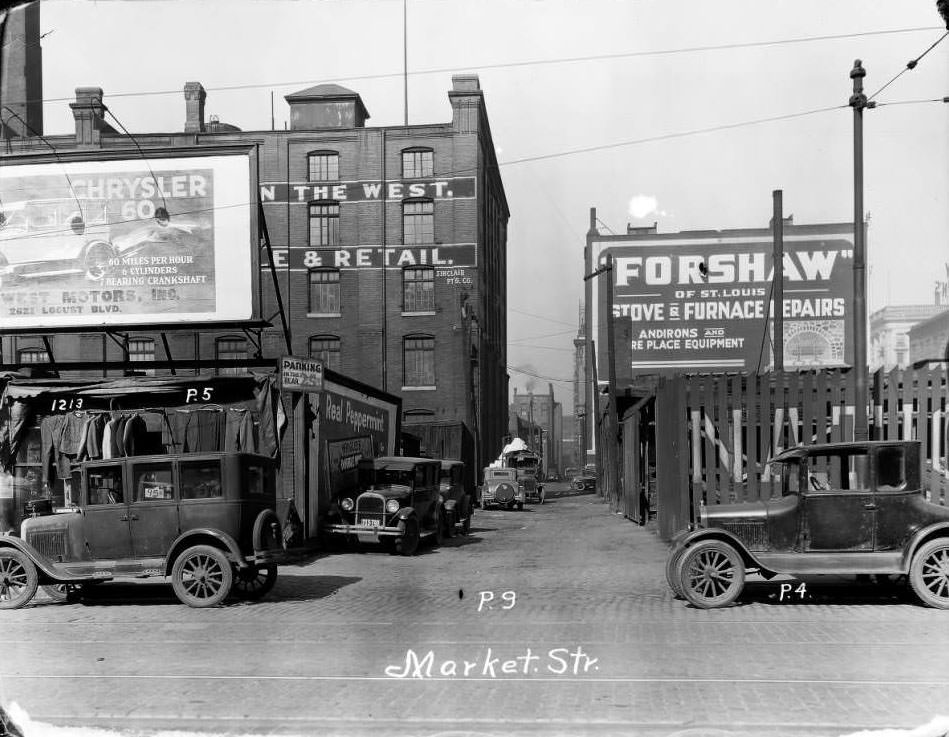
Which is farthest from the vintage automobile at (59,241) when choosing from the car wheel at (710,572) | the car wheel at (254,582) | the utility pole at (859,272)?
the utility pole at (859,272)

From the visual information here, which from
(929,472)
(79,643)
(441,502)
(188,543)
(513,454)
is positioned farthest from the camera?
(513,454)

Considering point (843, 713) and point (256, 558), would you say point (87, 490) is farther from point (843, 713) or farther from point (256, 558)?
point (843, 713)

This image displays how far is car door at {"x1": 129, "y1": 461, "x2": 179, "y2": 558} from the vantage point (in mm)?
11383

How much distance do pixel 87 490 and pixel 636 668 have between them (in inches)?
288

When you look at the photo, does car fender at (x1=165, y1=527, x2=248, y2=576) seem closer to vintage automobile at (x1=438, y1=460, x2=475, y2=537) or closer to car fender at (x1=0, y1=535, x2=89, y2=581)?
car fender at (x1=0, y1=535, x2=89, y2=581)

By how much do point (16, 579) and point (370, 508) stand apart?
24.2 ft

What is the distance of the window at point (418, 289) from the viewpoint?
39188mm

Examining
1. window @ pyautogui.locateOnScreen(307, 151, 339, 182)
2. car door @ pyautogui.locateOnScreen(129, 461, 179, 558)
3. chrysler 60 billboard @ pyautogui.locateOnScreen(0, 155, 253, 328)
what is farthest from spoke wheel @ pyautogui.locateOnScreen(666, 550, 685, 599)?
window @ pyautogui.locateOnScreen(307, 151, 339, 182)

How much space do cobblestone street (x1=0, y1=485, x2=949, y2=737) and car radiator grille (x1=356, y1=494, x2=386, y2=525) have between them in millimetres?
4970

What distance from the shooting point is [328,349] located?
128ft

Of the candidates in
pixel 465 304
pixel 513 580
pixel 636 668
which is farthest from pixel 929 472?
pixel 465 304

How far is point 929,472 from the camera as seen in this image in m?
13.3

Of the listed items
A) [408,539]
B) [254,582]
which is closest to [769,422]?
[408,539]

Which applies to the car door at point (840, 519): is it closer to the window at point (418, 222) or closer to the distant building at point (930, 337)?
the distant building at point (930, 337)
